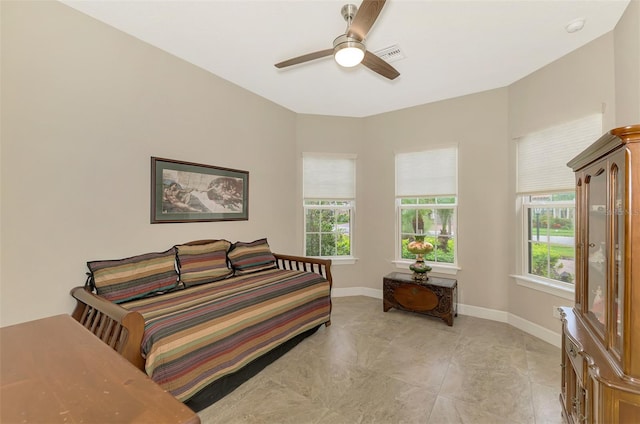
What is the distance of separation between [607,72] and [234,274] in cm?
397

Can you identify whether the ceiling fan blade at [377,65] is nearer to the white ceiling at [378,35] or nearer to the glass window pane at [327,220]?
the white ceiling at [378,35]

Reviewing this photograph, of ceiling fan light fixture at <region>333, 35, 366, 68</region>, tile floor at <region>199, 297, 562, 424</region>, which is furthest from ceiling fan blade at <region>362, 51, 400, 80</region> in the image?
tile floor at <region>199, 297, 562, 424</region>

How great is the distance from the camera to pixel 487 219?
3607 millimetres

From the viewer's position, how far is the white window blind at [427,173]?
12.6 ft

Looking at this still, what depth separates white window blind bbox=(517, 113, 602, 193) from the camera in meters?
2.64

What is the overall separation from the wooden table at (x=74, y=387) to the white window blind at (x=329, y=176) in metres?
3.59

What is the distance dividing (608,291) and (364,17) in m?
1.93

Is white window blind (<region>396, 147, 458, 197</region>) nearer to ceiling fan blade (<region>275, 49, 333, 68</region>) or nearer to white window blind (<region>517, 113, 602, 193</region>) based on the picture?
white window blind (<region>517, 113, 602, 193</region>)

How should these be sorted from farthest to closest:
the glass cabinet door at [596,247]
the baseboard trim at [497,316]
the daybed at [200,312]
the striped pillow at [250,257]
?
the striped pillow at [250,257]
the baseboard trim at [497,316]
the daybed at [200,312]
the glass cabinet door at [596,247]

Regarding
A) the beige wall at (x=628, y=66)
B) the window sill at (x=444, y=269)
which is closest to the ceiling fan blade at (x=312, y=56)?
the beige wall at (x=628, y=66)

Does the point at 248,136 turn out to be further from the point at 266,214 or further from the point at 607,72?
the point at 607,72

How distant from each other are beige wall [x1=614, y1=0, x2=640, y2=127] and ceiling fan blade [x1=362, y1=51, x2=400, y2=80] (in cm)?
168

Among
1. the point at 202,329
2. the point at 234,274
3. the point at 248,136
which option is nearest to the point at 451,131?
the point at 248,136

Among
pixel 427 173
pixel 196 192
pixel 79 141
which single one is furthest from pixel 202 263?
pixel 427 173
